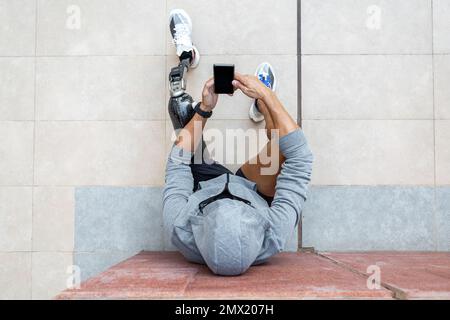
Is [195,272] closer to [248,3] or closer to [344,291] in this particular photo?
[344,291]

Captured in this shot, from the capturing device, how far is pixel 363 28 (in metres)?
1.74

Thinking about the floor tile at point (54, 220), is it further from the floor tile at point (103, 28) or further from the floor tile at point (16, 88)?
the floor tile at point (103, 28)

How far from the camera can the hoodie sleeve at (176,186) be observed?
120 centimetres

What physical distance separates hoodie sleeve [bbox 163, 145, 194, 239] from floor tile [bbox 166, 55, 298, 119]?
424 millimetres

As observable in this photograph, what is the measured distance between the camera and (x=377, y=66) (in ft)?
5.70

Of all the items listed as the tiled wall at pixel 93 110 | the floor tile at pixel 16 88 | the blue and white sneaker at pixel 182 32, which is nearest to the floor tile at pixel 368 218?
the tiled wall at pixel 93 110

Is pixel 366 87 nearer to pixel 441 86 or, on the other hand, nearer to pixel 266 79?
pixel 441 86

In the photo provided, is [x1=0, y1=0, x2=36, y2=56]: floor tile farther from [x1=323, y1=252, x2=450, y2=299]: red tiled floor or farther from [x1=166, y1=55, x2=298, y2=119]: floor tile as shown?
[x1=323, y1=252, x2=450, y2=299]: red tiled floor

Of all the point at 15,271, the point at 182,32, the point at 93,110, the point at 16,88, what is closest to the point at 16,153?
the point at 16,88

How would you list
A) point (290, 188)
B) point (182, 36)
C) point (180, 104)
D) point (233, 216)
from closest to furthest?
point (233, 216) → point (290, 188) → point (180, 104) → point (182, 36)

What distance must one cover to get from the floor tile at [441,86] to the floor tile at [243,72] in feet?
2.10

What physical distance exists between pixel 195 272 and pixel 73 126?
0.98 m

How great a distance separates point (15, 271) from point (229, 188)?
1149mm
